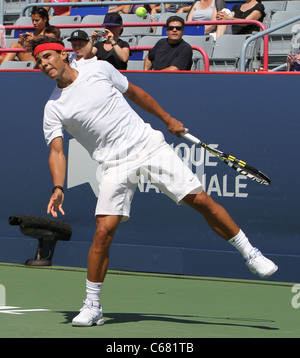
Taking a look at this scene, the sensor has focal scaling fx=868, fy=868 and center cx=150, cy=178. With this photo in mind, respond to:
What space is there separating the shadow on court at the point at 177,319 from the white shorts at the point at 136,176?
0.78 m

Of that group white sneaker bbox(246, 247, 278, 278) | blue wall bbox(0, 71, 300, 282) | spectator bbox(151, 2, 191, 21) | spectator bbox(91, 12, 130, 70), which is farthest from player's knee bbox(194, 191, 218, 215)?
spectator bbox(151, 2, 191, 21)

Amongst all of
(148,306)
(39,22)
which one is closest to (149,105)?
(148,306)

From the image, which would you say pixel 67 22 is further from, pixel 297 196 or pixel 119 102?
pixel 119 102

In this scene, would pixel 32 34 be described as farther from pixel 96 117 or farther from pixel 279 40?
pixel 96 117

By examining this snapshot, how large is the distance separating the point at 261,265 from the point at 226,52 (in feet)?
17.5

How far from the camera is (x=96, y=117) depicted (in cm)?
615

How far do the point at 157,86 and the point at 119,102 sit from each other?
297 cm

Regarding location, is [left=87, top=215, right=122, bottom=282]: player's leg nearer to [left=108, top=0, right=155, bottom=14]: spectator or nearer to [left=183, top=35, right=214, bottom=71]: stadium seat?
[left=183, top=35, right=214, bottom=71]: stadium seat

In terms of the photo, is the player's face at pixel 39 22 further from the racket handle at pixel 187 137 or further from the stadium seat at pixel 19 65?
the racket handle at pixel 187 137

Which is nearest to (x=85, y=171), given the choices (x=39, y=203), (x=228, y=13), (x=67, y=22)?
(x=39, y=203)

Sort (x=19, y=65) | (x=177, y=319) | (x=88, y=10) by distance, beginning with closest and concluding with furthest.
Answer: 1. (x=177, y=319)
2. (x=19, y=65)
3. (x=88, y=10)

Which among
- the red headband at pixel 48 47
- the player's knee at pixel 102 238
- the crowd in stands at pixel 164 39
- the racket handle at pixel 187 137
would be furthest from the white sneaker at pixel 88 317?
the crowd in stands at pixel 164 39

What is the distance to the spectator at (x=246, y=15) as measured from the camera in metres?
11.2

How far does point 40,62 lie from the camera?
6199 millimetres
